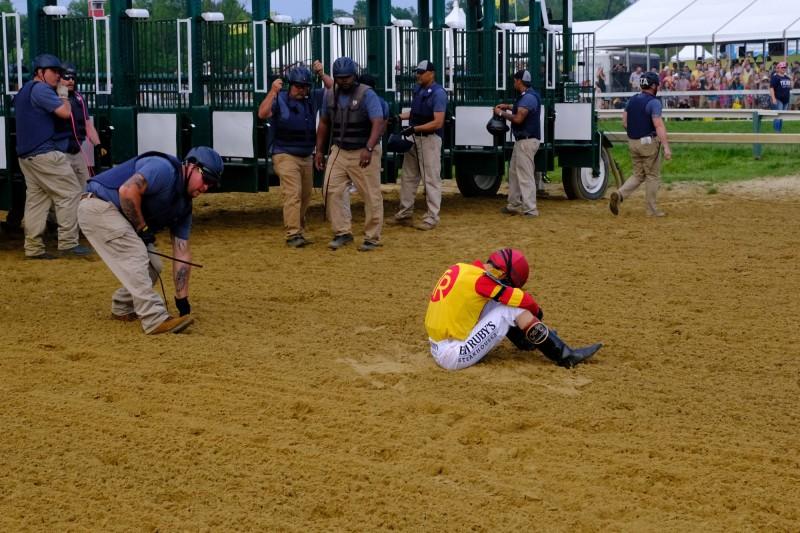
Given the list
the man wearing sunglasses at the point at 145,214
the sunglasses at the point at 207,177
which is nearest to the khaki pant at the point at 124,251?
the man wearing sunglasses at the point at 145,214

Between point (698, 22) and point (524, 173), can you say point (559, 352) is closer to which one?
point (524, 173)

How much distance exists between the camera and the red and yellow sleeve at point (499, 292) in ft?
24.6

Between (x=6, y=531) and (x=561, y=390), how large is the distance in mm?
3401

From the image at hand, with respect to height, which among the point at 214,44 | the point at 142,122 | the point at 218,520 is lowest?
the point at 218,520

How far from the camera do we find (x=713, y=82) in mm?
32406

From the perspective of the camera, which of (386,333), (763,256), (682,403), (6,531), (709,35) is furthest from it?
(709,35)

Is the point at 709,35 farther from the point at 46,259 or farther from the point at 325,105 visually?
the point at 46,259

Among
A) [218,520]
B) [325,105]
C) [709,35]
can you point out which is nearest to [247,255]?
[325,105]

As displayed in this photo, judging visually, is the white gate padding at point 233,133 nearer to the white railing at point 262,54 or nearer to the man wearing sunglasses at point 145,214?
the white railing at point 262,54

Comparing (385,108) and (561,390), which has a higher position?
(385,108)

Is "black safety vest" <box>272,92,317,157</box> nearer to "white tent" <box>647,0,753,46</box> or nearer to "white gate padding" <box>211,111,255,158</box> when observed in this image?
"white gate padding" <box>211,111,255,158</box>

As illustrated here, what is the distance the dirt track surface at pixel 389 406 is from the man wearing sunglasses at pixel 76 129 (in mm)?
1030

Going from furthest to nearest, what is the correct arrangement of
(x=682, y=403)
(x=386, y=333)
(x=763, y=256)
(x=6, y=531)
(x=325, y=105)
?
(x=325, y=105), (x=763, y=256), (x=386, y=333), (x=682, y=403), (x=6, y=531)

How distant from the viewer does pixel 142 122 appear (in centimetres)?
1317
